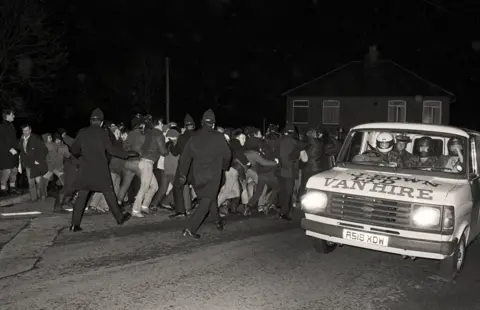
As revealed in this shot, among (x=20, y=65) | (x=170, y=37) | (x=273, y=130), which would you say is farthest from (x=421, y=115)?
(x=273, y=130)

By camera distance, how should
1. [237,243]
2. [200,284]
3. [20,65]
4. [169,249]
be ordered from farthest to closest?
[20,65] → [237,243] → [169,249] → [200,284]

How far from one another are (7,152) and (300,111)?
107 feet

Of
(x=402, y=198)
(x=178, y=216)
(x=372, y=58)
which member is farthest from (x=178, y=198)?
(x=372, y=58)

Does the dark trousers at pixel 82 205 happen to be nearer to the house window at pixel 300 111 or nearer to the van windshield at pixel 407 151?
the van windshield at pixel 407 151

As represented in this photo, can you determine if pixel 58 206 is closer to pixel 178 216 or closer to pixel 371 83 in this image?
pixel 178 216

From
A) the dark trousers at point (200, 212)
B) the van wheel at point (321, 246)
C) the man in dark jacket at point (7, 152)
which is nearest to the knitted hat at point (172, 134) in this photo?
the dark trousers at point (200, 212)

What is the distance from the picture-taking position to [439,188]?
258 inches

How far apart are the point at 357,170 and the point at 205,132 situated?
2470 mm

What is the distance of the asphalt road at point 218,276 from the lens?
5.67 meters

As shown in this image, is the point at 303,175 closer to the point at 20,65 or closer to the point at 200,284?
the point at 200,284

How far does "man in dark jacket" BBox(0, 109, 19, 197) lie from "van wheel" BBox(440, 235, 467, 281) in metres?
9.55

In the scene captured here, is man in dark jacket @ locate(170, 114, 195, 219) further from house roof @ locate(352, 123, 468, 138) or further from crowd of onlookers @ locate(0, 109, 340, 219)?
house roof @ locate(352, 123, 468, 138)

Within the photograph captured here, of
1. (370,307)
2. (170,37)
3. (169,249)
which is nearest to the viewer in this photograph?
(370,307)

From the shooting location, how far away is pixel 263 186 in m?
11.0
